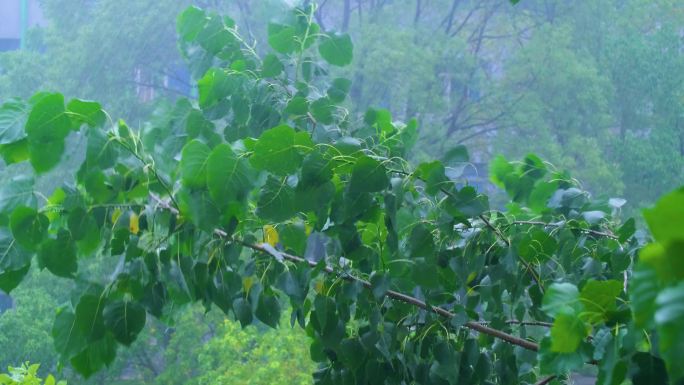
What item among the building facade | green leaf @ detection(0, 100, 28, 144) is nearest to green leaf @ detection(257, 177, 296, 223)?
green leaf @ detection(0, 100, 28, 144)

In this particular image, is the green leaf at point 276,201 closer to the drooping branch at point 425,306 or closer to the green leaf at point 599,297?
the drooping branch at point 425,306

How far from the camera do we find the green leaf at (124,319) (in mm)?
870

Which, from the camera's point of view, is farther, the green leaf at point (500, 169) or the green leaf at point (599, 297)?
the green leaf at point (500, 169)

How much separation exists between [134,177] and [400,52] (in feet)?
32.3

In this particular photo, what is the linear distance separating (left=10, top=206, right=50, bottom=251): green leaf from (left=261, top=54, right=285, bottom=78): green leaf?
34 cm

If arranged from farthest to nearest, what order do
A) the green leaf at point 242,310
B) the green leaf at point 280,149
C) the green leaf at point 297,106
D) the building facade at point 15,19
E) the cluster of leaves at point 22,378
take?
1. the building facade at point 15,19
2. the cluster of leaves at point 22,378
3. the green leaf at point 297,106
4. the green leaf at point 242,310
5. the green leaf at point 280,149

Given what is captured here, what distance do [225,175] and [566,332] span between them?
1.20 feet

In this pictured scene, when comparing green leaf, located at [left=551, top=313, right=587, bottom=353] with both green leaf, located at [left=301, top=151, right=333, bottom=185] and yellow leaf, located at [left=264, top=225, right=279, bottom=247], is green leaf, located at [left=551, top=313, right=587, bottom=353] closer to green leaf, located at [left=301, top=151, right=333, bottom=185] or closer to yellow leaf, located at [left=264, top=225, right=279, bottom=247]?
green leaf, located at [left=301, top=151, right=333, bottom=185]

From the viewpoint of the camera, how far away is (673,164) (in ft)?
33.9

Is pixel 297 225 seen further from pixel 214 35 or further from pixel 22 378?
pixel 22 378

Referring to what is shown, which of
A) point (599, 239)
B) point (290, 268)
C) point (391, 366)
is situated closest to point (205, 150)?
point (290, 268)

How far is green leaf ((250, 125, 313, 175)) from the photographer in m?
0.82

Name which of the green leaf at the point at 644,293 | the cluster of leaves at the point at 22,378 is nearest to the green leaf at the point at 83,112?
the green leaf at the point at 644,293

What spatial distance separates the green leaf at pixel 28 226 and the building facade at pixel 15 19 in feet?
42.0
